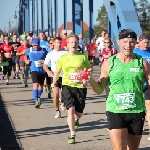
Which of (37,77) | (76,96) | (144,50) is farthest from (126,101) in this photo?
(37,77)

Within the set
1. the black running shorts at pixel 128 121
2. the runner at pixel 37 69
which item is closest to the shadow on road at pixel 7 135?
the runner at pixel 37 69

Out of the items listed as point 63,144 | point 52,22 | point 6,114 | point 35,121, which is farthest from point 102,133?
point 52,22

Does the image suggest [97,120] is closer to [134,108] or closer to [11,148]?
[11,148]

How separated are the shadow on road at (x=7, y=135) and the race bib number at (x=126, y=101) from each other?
3.03 metres

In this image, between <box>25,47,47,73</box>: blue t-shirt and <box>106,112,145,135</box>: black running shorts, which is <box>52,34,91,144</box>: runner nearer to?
<box>106,112,145,135</box>: black running shorts

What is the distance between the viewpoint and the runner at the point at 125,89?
5.98 meters

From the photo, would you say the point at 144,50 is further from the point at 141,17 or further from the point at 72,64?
the point at 141,17

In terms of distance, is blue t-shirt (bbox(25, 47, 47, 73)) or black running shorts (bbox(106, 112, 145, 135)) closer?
black running shorts (bbox(106, 112, 145, 135))

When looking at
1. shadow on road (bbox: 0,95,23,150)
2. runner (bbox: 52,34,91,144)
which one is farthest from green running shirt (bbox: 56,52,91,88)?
shadow on road (bbox: 0,95,23,150)

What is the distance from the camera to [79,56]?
9.63 meters

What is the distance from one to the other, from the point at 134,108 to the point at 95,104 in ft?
28.1

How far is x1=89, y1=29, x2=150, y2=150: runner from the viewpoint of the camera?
236 inches

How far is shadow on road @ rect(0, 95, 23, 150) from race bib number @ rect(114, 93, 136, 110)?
119 inches

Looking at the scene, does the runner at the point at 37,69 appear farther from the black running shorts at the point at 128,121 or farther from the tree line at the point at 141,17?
the tree line at the point at 141,17
